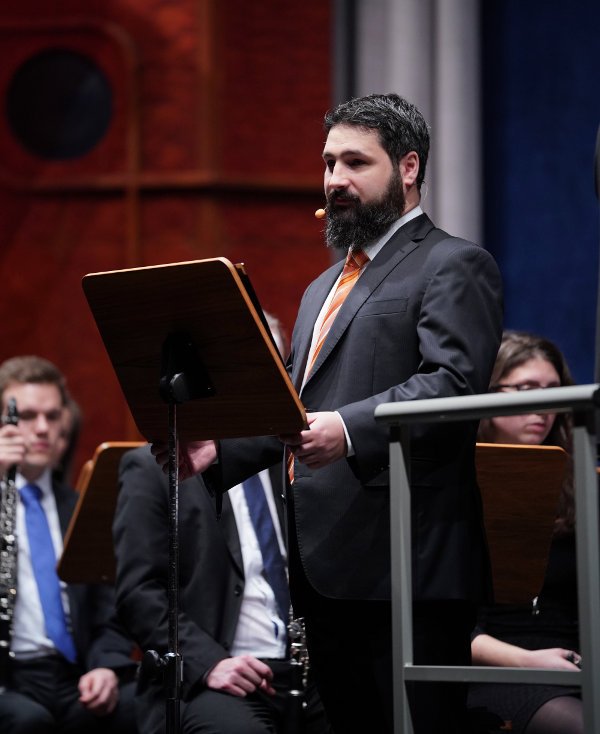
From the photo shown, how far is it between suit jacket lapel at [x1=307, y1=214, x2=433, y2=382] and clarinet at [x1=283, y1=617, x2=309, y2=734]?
2.91 ft

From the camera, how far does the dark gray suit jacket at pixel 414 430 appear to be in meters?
2.27

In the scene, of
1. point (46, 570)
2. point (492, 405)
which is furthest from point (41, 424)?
point (492, 405)

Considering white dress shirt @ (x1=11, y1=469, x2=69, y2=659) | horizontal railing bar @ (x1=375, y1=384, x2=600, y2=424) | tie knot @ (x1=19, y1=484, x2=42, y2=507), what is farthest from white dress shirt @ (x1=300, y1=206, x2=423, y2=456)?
tie knot @ (x1=19, y1=484, x2=42, y2=507)

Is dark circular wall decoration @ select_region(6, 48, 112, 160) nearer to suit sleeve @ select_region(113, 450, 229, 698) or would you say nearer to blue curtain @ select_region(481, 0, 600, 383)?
blue curtain @ select_region(481, 0, 600, 383)

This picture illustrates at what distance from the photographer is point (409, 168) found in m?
2.59

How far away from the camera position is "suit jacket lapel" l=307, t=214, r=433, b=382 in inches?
96.7

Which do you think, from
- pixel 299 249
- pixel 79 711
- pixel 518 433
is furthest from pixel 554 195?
pixel 79 711

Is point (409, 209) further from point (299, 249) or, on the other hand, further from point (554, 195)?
point (299, 249)

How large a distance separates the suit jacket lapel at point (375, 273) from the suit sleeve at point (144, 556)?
0.97m

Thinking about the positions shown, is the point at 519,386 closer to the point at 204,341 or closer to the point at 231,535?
the point at 231,535

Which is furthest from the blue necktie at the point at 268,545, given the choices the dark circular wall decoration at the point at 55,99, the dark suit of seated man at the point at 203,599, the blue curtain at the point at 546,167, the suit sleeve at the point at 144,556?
the dark circular wall decoration at the point at 55,99

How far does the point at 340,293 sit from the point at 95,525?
1283 mm

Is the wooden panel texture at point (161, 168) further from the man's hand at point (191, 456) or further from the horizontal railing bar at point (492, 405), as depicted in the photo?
the horizontal railing bar at point (492, 405)

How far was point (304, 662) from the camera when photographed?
3059 mm
